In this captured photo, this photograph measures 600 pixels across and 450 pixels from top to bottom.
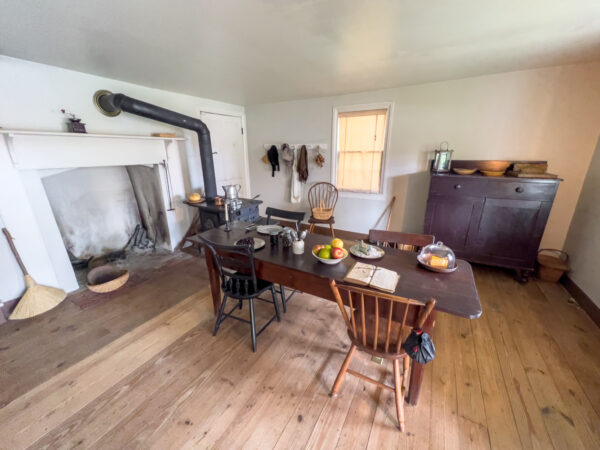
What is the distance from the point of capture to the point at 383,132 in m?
3.40

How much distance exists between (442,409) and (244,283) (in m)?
1.46

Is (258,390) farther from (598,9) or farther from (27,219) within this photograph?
(598,9)

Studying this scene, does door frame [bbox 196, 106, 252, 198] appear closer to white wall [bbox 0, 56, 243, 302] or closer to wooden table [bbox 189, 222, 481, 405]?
white wall [bbox 0, 56, 243, 302]

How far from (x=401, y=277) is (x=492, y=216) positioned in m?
1.95

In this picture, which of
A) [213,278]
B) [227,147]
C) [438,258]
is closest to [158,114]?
[227,147]

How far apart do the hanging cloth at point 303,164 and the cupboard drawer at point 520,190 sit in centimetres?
247

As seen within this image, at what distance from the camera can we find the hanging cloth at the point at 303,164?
3908mm

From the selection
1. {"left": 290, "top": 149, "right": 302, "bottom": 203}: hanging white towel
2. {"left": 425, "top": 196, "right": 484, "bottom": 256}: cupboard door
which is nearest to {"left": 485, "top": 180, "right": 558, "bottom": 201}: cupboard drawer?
{"left": 425, "top": 196, "right": 484, "bottom": 256}: cupboard door

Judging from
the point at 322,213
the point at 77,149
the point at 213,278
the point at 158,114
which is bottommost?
the point at 213,278

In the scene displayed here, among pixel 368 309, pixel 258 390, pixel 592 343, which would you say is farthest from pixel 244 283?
pixel 592 343

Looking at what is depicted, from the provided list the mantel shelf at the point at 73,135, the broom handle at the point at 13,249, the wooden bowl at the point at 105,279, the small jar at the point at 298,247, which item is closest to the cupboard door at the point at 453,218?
the small jar at the point at 298,247

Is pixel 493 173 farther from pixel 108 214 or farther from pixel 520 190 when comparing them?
pixel 108 214

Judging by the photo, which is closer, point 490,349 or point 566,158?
point 490,349

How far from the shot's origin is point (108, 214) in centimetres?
336
